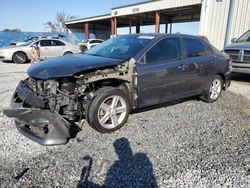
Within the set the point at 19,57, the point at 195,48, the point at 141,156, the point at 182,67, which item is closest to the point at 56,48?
the point at 19,57

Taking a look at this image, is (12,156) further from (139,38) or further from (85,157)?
(139,38)

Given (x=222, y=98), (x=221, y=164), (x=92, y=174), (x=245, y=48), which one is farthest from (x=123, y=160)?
(x=245, y=48)

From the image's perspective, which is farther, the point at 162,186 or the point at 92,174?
the point at 92,174

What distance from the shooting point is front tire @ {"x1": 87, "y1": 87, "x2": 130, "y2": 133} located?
11.5 ft

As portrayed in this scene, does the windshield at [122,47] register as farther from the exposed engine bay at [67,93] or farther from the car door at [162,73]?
the exposed engine bay at [67,93]

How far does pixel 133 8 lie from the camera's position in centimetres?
2127

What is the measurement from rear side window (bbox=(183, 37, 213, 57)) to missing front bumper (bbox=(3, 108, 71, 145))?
3.05 metres

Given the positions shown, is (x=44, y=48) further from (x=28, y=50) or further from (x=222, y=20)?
(x=222, y=20)

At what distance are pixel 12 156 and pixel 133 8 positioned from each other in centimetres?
2046

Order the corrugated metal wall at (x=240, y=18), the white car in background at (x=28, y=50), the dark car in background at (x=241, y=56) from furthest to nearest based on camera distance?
the white car in background at (x=28, y=50) < the corrugated metal wall at (x=240, y=18) < the dark car in background at (x=241, y=56)

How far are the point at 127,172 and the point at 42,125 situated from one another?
54.0 inches

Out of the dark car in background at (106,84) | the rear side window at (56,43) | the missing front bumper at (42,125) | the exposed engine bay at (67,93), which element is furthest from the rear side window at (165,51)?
the rear side window at (56,43)

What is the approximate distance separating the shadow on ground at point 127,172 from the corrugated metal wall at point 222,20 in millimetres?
11170

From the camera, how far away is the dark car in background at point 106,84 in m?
3.31
